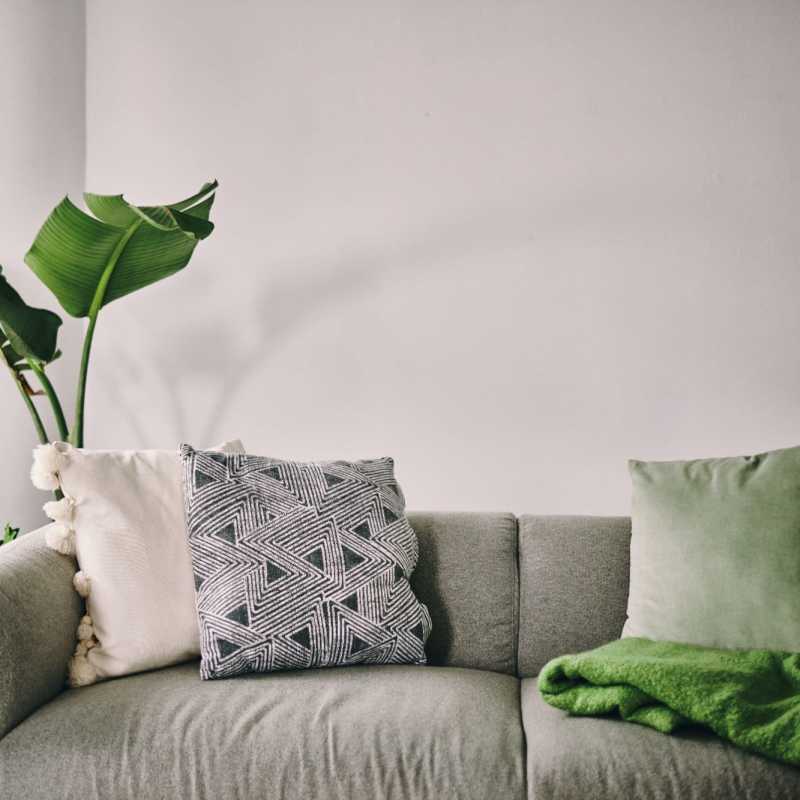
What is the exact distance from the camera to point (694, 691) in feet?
4.75

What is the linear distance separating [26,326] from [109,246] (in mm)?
277

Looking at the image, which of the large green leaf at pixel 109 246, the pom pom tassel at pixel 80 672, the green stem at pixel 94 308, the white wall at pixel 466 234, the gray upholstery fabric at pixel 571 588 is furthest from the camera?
the white wall at pixel 466 234

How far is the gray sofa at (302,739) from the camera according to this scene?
55.3 inches

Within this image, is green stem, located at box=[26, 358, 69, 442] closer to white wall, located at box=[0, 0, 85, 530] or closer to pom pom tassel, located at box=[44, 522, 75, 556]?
white wall, located at box=[0, 0, 85, 530]

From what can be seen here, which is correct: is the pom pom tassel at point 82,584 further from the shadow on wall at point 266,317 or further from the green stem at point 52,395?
the shadow on wall at point 266,317

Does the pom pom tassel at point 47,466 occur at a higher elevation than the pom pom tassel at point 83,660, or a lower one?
higher

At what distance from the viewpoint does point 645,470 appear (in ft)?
6.32

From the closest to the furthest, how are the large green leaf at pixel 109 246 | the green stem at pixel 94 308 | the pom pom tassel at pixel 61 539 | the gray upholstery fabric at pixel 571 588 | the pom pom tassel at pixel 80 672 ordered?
the pom pom tassel at pixel 80 672 → the pom pom tassel at pixel 61 539 → the gray upholstery fabric at pixel 571 588 → the large green leaf at pixel 109 246 → the green stem at pixel 94 308

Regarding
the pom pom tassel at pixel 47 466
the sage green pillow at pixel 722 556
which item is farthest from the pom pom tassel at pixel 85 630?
the sage green pillow at pixel 722 556

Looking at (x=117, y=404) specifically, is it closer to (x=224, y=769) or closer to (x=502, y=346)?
(x=502, y=346)

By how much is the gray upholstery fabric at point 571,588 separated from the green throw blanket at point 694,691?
240 mm

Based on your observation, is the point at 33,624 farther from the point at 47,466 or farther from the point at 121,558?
the point at 47,466

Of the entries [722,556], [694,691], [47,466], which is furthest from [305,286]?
[694,691]

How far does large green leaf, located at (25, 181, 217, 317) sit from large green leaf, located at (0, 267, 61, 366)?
80mm
